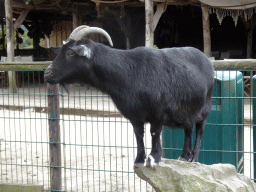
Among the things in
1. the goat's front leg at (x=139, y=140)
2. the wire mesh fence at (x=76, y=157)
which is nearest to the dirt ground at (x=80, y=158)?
the wire mesh fence at (x=76, y=157)

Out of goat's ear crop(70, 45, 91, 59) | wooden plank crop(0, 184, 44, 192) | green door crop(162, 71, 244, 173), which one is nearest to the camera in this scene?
goat's ear crop(70, 45, 91, 59)

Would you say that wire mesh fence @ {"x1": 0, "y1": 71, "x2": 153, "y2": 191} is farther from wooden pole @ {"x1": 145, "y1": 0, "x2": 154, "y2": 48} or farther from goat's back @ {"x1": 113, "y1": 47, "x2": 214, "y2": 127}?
wooden pole @ {"x1": 145, "y1": 0, "x2": 154, "y2": 48}

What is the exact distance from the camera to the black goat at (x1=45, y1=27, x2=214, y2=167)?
262cm

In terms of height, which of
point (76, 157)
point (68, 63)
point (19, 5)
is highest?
point (19, 5)

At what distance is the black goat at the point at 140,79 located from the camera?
262 centimetres

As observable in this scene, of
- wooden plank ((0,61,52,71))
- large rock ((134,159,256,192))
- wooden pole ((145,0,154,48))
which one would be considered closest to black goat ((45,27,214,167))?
large rock ((134,159,256,192))

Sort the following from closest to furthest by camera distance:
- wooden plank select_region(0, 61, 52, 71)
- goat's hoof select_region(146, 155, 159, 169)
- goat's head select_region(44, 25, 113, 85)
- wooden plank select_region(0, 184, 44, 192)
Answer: goat's head select_region(44, 25, 113, 85)
goat's hoof select_region(146, 155, 159, 169)
wooden plank select_region(0, 61, 52, 71)
wooden plank select_region(0, 184, 44, 192)

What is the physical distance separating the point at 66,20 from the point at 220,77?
539 inches

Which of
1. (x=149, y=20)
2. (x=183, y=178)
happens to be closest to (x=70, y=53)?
(x=183, y=178)

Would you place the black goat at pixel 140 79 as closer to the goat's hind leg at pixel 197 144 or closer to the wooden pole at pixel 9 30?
the goat's hind leg at pixel 197 144

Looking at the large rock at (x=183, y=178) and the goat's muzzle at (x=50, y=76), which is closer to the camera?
the goat's muzzle at (x=50, y=76)

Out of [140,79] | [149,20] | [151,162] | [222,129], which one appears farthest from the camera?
[149,20]

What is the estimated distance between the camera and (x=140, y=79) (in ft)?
8.69

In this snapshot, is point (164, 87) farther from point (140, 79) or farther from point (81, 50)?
point (81, 50)
